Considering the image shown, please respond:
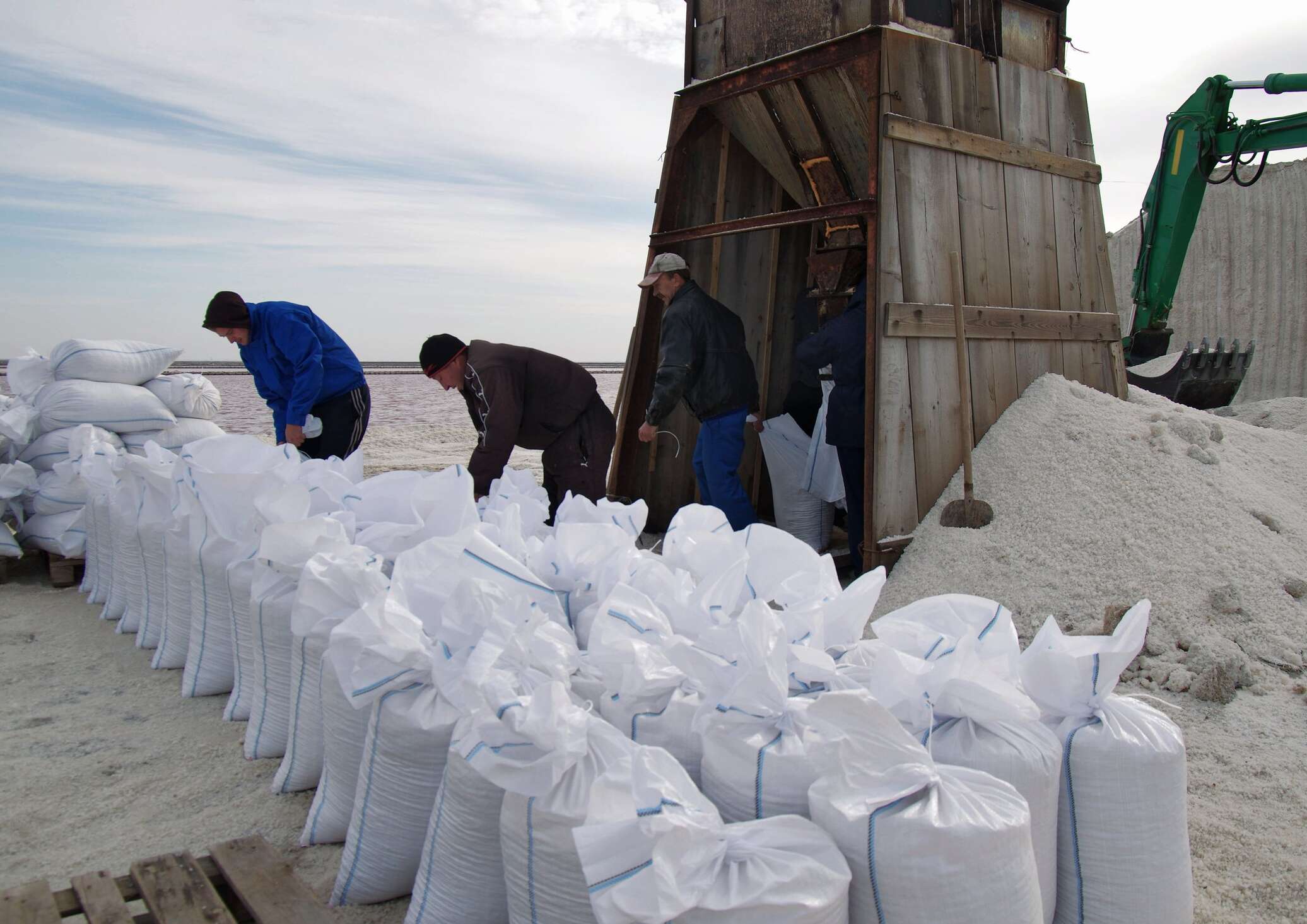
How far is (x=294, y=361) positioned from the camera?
4.96m

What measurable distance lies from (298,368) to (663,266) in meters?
2.05

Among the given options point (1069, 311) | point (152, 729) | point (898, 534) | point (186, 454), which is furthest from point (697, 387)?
point (152, 729)

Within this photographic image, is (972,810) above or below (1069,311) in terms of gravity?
below

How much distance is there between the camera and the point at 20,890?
76.7 inches

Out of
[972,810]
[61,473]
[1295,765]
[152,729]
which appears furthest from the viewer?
[61,473]

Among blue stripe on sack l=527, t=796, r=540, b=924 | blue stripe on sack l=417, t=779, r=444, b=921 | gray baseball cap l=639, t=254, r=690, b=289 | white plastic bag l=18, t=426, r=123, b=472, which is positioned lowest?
blue stripe on sack l=417, t=779, r=444, b=921

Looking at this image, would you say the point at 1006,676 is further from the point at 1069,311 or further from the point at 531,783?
the point at 1069,311

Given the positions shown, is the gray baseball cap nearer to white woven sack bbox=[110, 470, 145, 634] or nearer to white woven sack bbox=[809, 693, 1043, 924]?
white woven sack bbox=[110, 470, 145, 634]

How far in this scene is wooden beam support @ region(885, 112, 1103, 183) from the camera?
4715 mm

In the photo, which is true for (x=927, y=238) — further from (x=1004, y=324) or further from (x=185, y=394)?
(x=185, y=394)

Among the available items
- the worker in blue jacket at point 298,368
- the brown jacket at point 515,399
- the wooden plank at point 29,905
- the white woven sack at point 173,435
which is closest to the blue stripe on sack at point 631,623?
the wooden plank at point 29,905

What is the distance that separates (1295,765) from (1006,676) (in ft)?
5.75

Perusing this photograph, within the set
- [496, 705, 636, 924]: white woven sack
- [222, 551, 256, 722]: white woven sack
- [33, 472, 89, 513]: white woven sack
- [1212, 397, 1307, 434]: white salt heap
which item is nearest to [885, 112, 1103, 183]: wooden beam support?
[1212, 397, 1307, 434]: white salt heap

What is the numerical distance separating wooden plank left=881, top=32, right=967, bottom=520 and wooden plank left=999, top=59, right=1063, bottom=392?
50 centimetres
